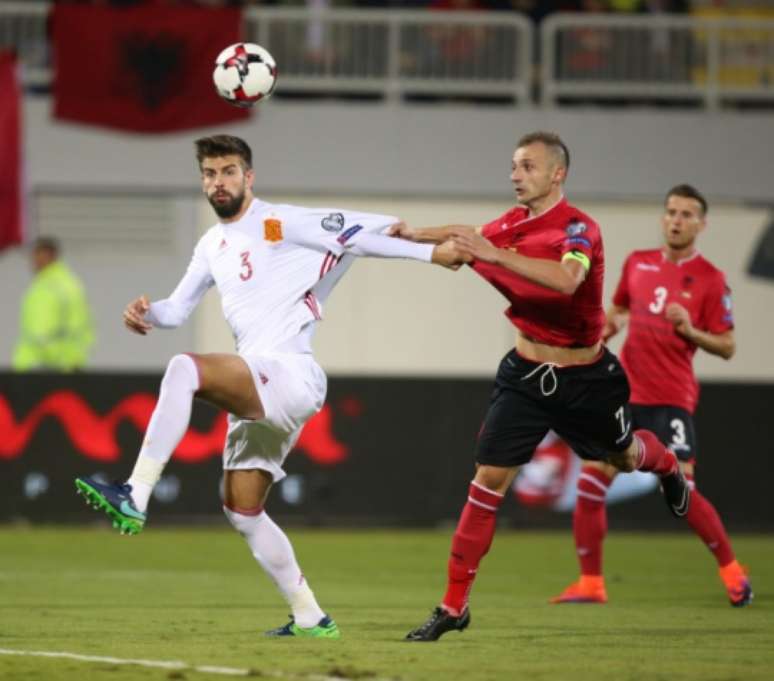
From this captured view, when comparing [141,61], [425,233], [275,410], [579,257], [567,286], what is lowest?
[275,410]

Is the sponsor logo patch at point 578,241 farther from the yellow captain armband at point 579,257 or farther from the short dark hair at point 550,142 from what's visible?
the short dark hair at point 550,142

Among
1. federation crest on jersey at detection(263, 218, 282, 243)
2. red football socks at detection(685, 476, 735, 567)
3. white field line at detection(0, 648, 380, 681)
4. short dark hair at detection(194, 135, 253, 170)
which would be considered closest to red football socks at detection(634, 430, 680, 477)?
red football socks at detection(685, 476, 735, 567)

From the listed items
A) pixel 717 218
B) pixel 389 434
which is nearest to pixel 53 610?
pixel 389 434

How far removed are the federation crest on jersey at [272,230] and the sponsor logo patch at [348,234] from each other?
0.88ft

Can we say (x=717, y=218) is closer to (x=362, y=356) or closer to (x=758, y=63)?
(x=758, y=63)

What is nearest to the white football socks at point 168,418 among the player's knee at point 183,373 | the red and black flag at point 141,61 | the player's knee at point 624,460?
the player's knee at point 183,373

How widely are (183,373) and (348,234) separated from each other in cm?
103

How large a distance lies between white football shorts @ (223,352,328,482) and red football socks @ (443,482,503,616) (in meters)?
0.86

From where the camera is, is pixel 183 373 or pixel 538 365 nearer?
pixel 183 373

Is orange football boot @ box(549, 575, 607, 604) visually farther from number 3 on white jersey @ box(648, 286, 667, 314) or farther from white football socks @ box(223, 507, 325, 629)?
white football socks @ box(223, 507, 325, 629)

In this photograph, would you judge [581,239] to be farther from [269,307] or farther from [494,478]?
[269,307]

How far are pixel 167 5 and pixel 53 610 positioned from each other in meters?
10.8

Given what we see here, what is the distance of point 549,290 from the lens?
8.17 metres

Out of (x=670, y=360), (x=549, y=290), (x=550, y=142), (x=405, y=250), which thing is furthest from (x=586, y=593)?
(x=405, y=250)
